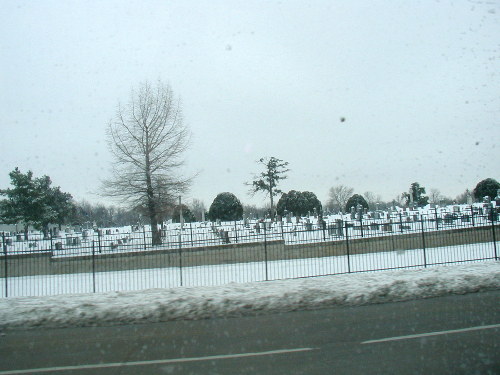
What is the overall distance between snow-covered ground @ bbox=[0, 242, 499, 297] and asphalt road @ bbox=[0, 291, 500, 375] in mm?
7036

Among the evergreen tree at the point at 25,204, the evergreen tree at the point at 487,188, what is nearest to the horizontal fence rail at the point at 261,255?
the evergreen tree at the point at 25,204

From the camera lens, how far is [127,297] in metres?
11.7

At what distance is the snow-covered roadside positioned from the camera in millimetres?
9953

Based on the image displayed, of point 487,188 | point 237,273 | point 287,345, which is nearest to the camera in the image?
point 287,345

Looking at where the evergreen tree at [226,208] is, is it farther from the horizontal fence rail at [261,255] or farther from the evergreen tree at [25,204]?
the horizontal fence rail at [261,255]

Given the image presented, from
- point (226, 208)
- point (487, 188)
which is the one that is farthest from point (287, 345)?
point (226, 208)

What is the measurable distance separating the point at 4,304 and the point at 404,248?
17.8 meters

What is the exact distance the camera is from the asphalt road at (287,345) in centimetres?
590

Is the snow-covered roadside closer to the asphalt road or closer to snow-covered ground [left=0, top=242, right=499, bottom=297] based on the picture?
the asphalt road

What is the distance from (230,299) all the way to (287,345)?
4.02 m

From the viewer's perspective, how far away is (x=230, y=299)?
35.9ft

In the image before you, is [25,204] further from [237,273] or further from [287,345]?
[287,345]

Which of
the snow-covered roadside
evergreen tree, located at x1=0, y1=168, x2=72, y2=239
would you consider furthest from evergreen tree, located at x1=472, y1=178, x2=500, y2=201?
evergreen tree, located at x1=0, y1=168, x2=72, y2=239

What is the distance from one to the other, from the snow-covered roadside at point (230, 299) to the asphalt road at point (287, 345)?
64cm
